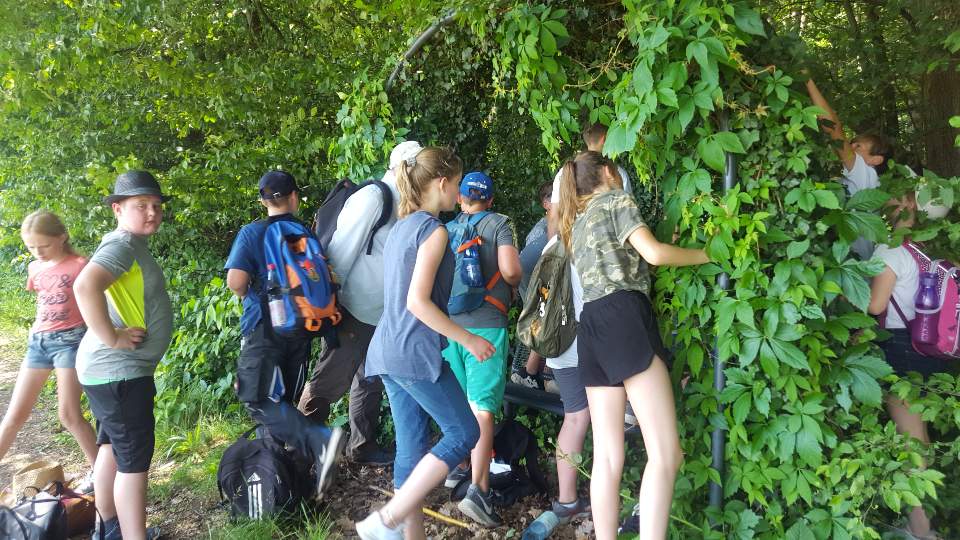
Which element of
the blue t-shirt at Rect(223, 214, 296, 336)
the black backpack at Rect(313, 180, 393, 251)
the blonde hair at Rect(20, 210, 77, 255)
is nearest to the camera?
the blue t-shirt at Rect(223, 214, 296, 336)

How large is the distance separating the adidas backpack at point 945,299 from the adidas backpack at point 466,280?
2.00 meters

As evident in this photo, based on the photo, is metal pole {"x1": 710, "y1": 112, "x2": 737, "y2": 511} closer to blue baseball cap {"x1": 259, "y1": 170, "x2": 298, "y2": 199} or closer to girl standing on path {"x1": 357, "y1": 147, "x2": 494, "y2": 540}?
girl standing on path {"x1": 357, "y1": 147, "x2": 494, "y2": 540}

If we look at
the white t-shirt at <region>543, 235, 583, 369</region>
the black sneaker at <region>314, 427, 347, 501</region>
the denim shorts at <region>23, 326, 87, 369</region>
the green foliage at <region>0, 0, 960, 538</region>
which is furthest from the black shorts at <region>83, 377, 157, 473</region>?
the white t-shirt at <region>543, 235, 583, 369</region>

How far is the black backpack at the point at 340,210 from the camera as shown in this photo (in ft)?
12.0

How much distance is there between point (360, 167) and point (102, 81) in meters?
2.87

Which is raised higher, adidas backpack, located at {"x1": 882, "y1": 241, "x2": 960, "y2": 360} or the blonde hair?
the blonde hair

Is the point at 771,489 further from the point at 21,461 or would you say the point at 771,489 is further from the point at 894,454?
the point at 21,461

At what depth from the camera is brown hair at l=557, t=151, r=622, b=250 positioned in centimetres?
279

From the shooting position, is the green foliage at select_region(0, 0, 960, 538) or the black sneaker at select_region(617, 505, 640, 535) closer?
Answer: the green foliage at select_region(0, 0, 960, 538)

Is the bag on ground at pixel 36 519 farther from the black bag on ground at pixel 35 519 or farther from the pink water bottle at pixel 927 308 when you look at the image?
the pink water bottle at pixel 927 308

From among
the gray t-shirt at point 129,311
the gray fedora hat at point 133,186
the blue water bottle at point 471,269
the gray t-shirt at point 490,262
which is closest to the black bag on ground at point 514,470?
the gray t-shirt at point 490,262

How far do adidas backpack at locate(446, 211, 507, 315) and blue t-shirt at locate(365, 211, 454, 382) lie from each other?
700mm

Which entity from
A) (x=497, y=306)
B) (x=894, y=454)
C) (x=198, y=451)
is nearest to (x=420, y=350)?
(x=497, y=306)

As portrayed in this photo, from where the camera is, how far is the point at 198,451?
490 centimetres
